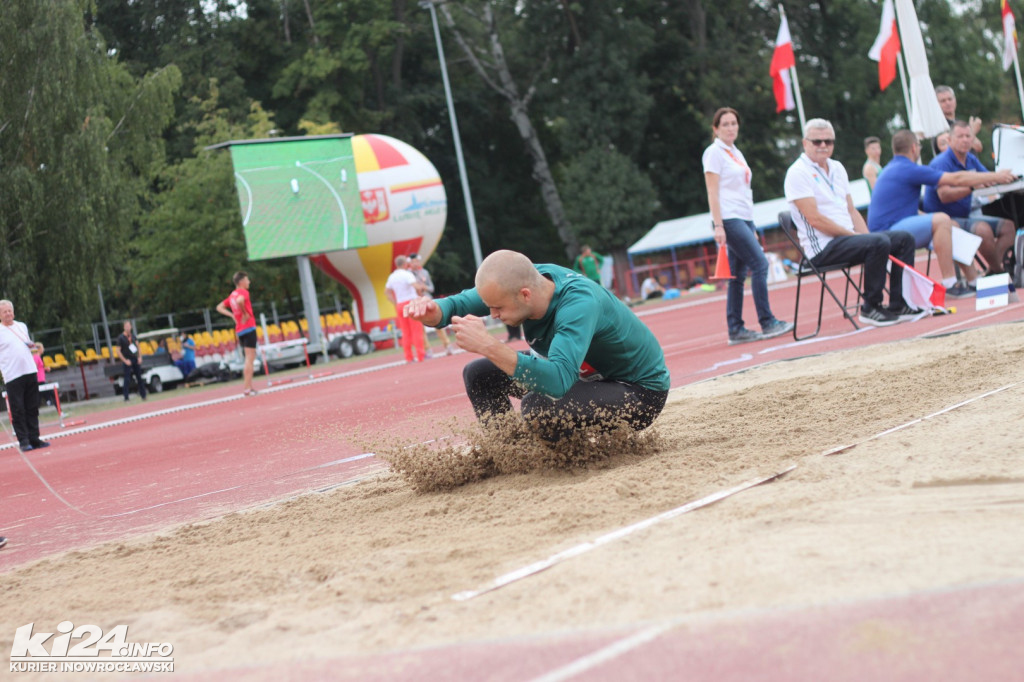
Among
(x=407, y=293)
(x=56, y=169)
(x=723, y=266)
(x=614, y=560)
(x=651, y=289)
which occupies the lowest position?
(x=651, y=289)

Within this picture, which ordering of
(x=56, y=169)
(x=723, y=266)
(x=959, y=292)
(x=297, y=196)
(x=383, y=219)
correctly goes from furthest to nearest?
(x=383, y=219), (x=297, y=196), (x=56, y=169), (x=959, y=292), (x=723, y=266)

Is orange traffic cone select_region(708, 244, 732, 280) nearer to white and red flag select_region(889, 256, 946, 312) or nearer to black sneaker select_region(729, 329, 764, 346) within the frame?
black sneaker select_region(729, 329, 764, 346)

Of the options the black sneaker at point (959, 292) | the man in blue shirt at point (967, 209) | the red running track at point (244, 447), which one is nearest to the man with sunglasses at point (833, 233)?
the red running track at point (244, 447)

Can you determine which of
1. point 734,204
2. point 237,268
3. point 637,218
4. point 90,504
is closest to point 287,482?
point 90,504

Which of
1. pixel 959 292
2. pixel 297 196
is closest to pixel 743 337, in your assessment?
pixel 959 292

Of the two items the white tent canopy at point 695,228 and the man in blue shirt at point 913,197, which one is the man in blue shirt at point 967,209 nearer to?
the man in blue shirt at point 913,197

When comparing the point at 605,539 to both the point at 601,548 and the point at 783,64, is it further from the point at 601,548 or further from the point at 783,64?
the point at 783,64

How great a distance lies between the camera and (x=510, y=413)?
5.47m

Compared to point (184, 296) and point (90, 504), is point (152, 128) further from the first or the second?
point (90, 504)

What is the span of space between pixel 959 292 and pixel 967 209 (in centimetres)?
94

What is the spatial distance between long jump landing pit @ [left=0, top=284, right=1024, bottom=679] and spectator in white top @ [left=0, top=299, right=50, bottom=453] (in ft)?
29.5

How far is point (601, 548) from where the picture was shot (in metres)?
3.53

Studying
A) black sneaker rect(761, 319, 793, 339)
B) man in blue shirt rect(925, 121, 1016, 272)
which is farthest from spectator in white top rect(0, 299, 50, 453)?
man in blue shirt rect(925, 121, 1016, 272)

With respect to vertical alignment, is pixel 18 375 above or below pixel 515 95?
below
